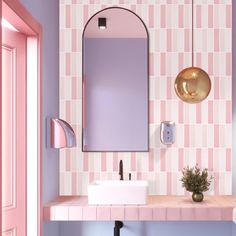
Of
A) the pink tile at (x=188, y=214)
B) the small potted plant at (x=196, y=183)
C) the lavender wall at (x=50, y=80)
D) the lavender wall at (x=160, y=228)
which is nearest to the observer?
the pink tile at (x=188, y=214)

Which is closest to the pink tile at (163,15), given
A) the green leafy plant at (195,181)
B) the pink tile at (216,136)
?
the pink tile at (216,136)

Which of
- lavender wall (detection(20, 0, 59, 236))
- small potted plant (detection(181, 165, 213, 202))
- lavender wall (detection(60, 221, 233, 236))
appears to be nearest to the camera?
lavender wall (detection(20, 0, 59, 236))

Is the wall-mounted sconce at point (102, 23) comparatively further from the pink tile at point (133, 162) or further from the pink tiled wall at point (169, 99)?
the pink tile at point (133, 162)

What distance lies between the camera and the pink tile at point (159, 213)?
2.98 metres

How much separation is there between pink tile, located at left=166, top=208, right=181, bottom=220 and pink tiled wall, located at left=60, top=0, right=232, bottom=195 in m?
0.57

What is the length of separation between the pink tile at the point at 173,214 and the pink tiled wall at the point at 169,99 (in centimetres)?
57

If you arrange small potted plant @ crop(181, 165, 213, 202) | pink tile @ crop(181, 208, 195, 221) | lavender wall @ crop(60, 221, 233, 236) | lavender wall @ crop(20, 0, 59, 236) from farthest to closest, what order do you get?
lavender wall @ crop(60, 221, 233, 236) → small potted plant @ crop(181, 165, 213, 202) → lavender wall @ crop(20, 0, 59, 236) → pink tile @ crop(181, 208, 195, 221)

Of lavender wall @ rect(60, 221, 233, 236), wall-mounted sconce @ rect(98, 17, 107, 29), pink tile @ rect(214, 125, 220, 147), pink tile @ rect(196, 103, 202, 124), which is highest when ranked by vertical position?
wall-mounted sconce @ rect(98, 17, 107, 29)

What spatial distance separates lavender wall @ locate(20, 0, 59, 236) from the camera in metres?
3.08

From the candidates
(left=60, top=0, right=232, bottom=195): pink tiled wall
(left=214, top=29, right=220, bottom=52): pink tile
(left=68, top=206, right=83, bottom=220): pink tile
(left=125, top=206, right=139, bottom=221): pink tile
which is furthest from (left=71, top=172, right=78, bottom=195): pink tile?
(left=214, top=29, right=220, bottom=52): pink tile

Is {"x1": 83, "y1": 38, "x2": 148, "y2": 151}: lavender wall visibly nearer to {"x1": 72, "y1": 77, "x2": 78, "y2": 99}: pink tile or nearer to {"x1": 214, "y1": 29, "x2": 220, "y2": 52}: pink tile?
{"x1": 72, "y1": 77, "x2": 78, "y2": 99}: pink tile

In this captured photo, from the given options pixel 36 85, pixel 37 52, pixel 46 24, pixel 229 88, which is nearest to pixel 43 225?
pixel 36 85

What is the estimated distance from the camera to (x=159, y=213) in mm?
2980

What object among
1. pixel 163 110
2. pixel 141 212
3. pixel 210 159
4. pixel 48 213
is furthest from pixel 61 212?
pixel 210 159
